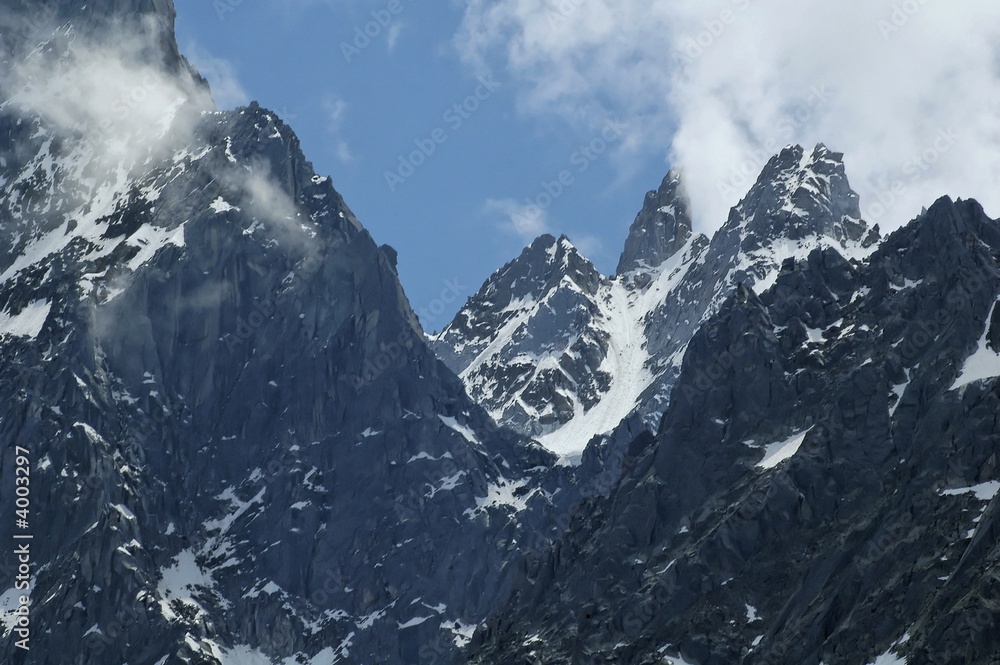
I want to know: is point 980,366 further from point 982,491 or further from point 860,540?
point 860,540

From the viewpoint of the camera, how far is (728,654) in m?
173

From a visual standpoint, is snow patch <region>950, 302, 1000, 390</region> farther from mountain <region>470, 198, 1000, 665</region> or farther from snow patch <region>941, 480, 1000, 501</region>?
snow patch <region>941, 480, 1000, 501</region>

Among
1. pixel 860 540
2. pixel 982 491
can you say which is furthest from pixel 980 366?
pixel 860 540

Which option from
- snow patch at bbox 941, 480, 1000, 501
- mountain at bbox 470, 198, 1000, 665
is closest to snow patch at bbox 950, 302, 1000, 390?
mountain at bbox 470, 198, 1000, 665

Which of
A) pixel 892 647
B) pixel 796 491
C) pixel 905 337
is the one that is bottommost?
pixel 892 647

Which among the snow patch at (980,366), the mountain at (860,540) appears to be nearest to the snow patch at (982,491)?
the mountain at (860,540)

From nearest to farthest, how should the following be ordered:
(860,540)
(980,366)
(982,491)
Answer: (982,491) < (860,540) < (980,366)

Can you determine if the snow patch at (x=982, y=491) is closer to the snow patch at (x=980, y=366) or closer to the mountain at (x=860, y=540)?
the mountain at (x=860, y=540)

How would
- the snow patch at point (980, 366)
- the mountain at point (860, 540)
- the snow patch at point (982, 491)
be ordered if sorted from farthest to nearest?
the snow patch at point (980, 366) < the snow patch at point (982, 491) < the mountain at point (860, 540)

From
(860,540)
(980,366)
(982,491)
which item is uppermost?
(980,366)

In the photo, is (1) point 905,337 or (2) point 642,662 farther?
(1) point 905,337

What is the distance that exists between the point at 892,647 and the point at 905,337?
58712mm

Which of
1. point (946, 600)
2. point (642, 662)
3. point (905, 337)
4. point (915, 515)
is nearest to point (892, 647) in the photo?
point (946, 600)

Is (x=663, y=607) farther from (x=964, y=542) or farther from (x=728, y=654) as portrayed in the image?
(x=964, y=542)
